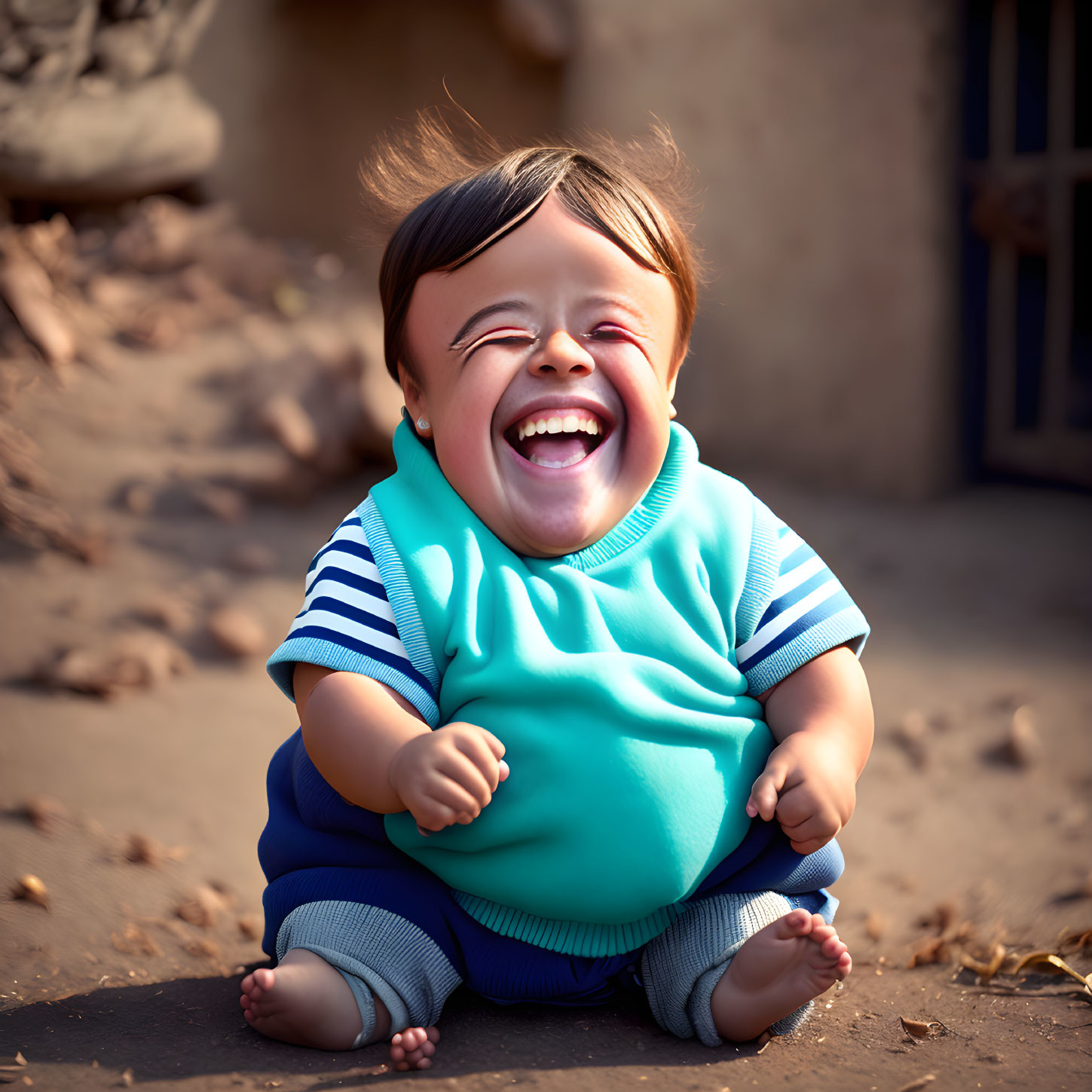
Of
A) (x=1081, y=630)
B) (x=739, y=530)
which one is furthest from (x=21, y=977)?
(x=1081, y=630)

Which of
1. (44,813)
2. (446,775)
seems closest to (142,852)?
(44,813)

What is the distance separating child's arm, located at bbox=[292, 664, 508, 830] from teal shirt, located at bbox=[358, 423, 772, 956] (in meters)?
0.06

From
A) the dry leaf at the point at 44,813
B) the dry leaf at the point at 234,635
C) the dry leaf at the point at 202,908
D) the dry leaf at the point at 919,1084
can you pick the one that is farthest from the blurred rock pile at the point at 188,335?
the dry leaf at the point at 919,1084

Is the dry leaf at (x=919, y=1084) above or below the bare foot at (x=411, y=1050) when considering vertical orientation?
below

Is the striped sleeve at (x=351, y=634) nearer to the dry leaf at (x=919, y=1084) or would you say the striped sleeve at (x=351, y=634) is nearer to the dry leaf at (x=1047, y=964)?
the dry leaf at (x=919, y=1084)

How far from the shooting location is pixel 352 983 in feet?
4.22

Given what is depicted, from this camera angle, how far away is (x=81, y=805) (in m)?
2.16

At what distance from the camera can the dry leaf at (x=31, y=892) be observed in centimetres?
174

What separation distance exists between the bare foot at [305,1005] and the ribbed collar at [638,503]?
51cm

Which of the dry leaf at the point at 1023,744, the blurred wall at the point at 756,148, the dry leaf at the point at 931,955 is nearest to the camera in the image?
the dry leaf at the point at 931,955

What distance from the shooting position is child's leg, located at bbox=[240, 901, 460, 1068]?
4.09ft

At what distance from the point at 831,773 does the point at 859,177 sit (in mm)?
2774

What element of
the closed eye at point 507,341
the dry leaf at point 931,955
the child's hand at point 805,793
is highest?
the closed eye at point 507,341

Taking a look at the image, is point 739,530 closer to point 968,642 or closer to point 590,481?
point 590,481
